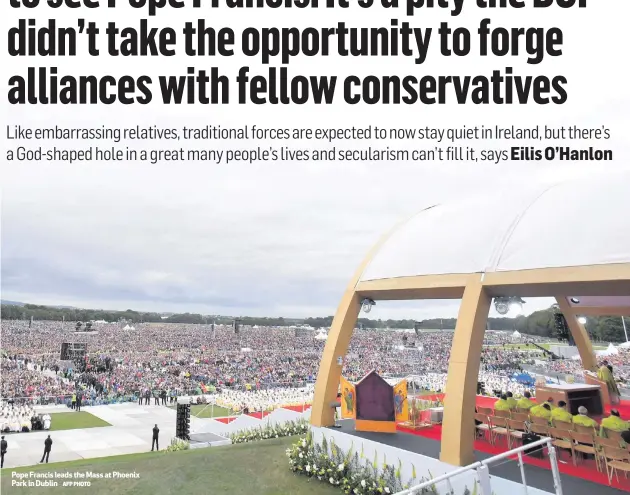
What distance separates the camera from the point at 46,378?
1321 inches

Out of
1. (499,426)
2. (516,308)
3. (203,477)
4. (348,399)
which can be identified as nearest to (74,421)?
(203,477)

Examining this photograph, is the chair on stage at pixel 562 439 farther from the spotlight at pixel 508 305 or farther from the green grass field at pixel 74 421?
the green grass field at pixel 74 421

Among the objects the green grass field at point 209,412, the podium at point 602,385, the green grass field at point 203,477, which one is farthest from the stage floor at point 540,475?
the green grass field at point 209,412

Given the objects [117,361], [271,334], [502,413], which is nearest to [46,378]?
[117,361]

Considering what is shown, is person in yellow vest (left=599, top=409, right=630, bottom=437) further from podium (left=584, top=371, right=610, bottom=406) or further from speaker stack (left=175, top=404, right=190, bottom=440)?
speaker stack (left=175, top=404, right=190, bottom=440)

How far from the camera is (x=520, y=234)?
25.1 feet

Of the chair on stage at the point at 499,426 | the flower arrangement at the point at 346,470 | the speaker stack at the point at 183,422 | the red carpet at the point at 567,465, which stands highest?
the chair on stage at the point at 499,426

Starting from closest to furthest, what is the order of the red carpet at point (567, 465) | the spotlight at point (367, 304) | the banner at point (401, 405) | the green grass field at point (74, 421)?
1. the red carpet at point (567, 465)
2. the banner at point (401, 405)
3. the spotlight at point (367, 304)
4. the green grass field at point (74, 421)

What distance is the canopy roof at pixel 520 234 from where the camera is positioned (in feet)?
21.7

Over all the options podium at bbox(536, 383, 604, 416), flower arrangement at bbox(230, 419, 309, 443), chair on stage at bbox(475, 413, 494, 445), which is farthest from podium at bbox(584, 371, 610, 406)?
flower arrangement at bbox(230, 419, 309, 443)

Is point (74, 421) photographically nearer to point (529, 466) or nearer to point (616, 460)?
point (529, 466)

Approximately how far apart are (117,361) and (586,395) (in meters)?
42.9

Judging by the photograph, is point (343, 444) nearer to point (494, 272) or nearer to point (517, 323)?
point (494, 272)

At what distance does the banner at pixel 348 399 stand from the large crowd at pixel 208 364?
1204cm
